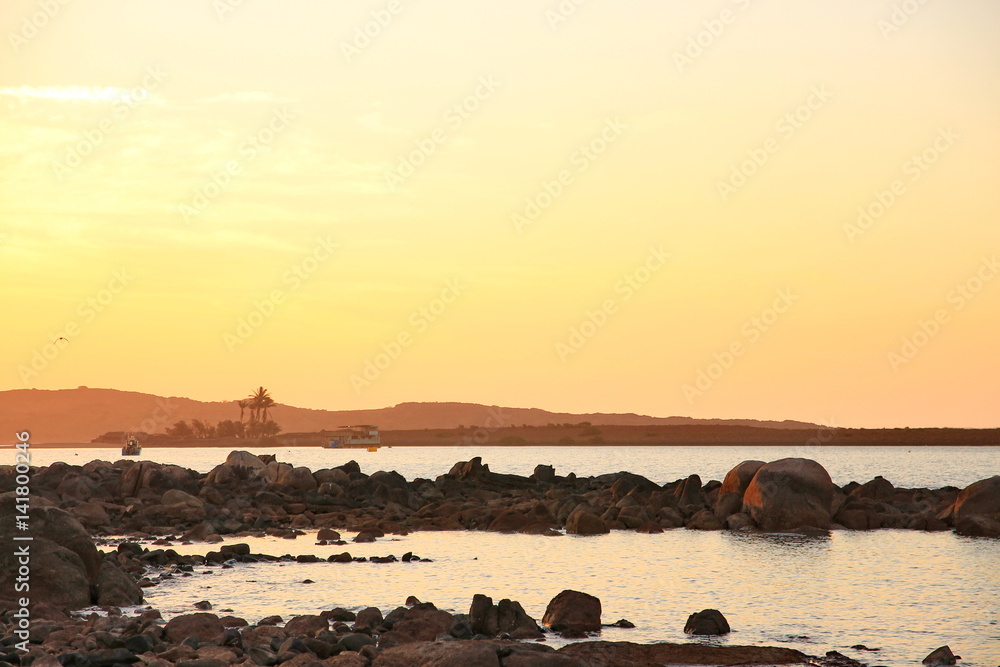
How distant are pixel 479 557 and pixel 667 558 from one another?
582cm

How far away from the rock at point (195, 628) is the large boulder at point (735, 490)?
28.0 metres

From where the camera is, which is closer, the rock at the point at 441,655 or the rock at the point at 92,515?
the rock at the point at 441,655

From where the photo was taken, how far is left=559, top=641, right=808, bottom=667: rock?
48.6 ft

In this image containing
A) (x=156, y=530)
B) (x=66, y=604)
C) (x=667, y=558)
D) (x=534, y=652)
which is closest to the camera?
(x=534, y=652)

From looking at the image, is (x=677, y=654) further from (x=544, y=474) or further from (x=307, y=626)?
(x=544, y=474)

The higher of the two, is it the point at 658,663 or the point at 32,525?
the point at 32,525

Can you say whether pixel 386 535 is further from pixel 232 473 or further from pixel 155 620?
pixel 155 620

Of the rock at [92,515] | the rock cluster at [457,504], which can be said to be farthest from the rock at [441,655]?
the rock at [92,515]

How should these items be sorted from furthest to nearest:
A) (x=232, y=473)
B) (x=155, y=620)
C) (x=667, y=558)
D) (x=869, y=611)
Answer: (x=232, y=473)
(x=667, y=558)
(x=869, y=611)
(x=155, y=620)

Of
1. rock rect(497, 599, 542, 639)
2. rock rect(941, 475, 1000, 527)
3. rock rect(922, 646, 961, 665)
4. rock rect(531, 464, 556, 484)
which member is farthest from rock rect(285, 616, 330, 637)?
rock rect(531, 464, 556, 484)

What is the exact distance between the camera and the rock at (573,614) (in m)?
17.6

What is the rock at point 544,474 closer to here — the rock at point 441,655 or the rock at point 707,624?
the rock at point 707,624

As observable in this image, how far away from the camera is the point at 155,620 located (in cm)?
1652

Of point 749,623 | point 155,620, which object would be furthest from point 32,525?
point 749,623
